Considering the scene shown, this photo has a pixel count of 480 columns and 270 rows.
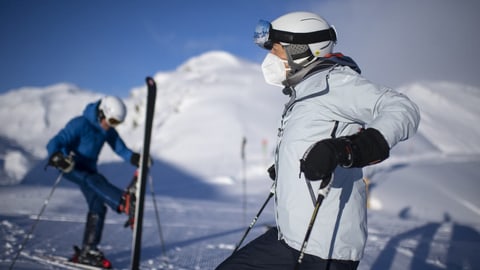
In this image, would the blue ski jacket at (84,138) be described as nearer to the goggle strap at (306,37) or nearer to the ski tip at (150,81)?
the ski tip at (150,81)

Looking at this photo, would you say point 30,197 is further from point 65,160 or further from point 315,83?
point 315,83

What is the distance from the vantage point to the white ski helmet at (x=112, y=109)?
14.9 ft

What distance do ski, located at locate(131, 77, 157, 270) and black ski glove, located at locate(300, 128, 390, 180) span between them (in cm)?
159

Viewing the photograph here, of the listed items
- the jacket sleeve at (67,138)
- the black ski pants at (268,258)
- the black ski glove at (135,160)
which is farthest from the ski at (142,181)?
the black ski glove at (135,160)

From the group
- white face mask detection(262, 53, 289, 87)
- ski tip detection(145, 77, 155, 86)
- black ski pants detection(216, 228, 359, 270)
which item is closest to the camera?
black ski pants detection(216, 228, 359, 270)

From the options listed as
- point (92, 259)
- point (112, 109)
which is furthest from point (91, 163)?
point (92, 259)

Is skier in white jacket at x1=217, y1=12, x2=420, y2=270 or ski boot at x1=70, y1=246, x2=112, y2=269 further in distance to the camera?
ski boot at x1=70, y1=246, x2=112, y2=269

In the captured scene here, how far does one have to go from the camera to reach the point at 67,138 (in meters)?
4.43

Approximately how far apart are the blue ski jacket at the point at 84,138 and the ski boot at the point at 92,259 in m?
0.99

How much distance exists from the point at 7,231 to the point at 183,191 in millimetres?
8531

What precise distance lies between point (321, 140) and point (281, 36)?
81cm

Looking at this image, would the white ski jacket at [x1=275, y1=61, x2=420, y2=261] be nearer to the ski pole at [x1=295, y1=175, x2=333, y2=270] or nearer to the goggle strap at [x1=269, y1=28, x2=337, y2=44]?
the ski pole at [x1=295, y1=175, x2=333, y2=270]

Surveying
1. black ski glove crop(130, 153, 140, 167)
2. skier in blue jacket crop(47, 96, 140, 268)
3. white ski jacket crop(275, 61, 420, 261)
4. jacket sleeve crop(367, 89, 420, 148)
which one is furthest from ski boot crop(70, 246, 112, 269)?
jacket sleeve crop(367, 89, 420, 148)

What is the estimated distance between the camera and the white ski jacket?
1.79m
